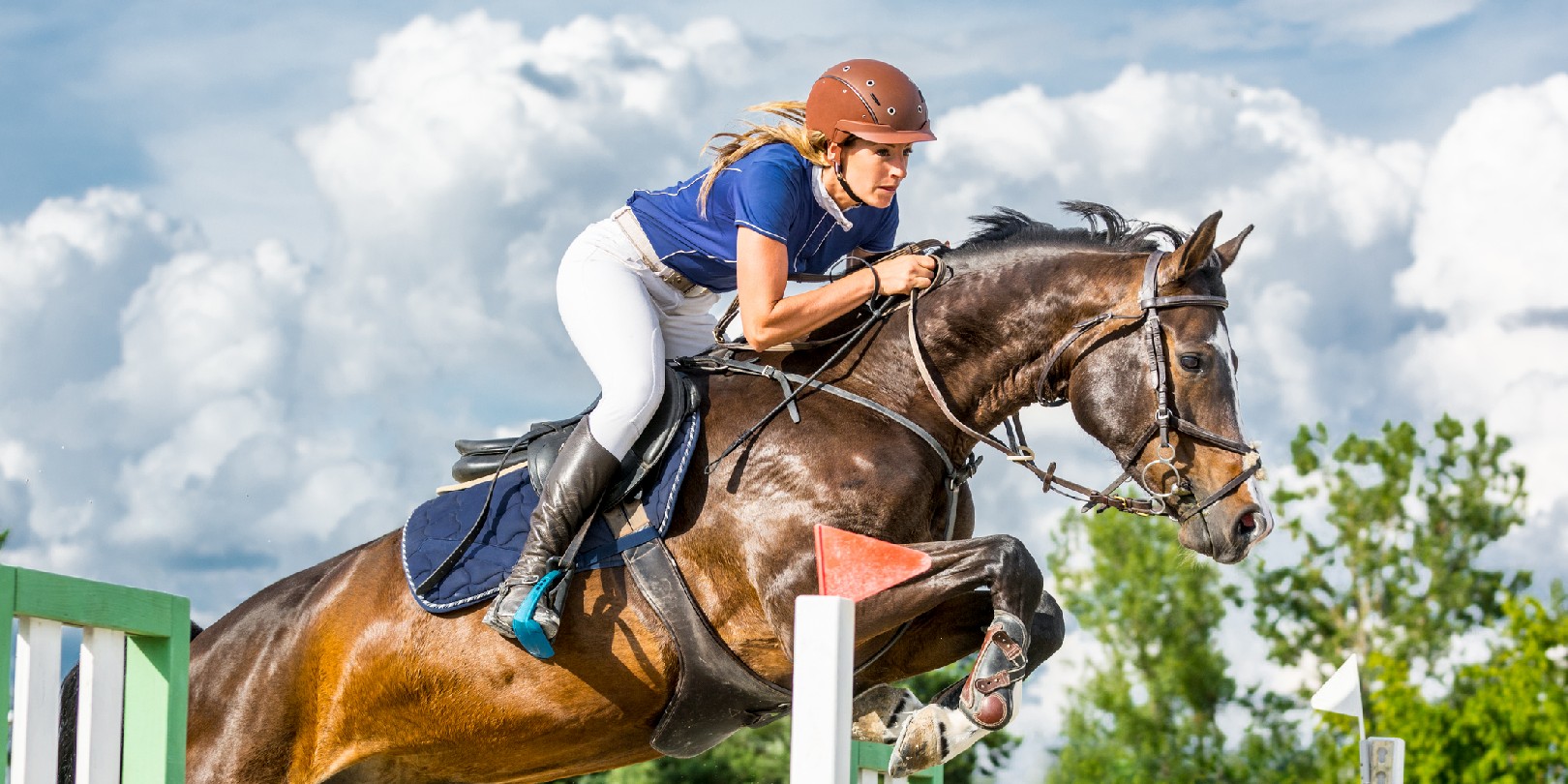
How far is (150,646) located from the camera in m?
3.63

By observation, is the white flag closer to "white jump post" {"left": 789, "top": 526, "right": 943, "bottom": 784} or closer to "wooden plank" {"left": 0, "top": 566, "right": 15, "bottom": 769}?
"white jump post" {"left": 789, "top": 526, "right": 943, "bottom": 784}

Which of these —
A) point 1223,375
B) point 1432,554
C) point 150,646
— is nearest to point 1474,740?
point 1432,554

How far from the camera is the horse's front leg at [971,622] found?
424 cm

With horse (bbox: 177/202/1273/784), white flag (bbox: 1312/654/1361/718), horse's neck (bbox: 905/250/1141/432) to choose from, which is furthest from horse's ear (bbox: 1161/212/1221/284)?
white flag (bbox: 1312/654/1361/718)

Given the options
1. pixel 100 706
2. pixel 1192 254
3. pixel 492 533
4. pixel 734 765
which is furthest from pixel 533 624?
pixel 734 765

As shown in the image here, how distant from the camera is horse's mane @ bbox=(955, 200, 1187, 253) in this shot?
4988 mm

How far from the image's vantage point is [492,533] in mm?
5000

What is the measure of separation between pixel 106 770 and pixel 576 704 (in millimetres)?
1558

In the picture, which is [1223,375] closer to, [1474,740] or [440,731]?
[440,731]

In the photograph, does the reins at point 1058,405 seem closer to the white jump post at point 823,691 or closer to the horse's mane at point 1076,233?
the horse's mane at point 1076,233

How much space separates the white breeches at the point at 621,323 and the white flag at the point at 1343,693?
2.08 metres

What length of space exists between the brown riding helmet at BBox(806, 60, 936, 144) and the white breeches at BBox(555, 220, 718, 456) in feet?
2.28

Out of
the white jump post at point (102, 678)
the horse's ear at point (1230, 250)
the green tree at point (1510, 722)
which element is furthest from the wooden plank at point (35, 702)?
the green tree at point (1510, 722)

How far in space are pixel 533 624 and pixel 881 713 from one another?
1010mm
